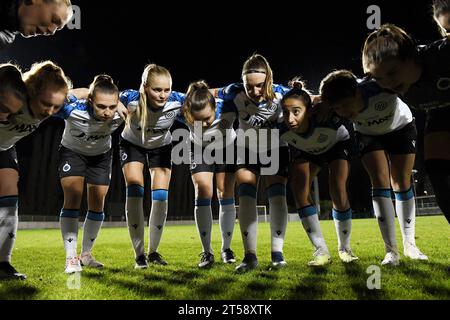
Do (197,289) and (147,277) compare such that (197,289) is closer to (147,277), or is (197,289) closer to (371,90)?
(147,277)

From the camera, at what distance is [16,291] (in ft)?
11.1

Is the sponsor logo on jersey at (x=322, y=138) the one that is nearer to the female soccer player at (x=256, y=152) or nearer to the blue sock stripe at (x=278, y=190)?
the female soccer player at (x=256, y=152)

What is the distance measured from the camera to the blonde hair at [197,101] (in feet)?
15.5

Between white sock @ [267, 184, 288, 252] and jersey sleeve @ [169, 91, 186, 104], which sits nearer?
white sock @ [267, 184, 288, 252]

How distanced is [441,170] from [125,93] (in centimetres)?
371

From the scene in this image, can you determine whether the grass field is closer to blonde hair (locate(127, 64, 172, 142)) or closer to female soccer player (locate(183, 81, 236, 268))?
female soccer player (locate(183, 81, 236, 268))

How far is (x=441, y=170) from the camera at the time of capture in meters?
3.29

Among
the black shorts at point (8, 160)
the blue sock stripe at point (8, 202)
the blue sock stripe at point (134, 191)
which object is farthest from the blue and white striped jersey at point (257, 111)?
the blue sock stripe at point (8, 202)

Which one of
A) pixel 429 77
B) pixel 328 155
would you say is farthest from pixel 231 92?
pixel 429 77

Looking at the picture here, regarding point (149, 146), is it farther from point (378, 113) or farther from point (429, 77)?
point (429, 77)

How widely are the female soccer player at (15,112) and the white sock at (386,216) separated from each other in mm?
3535

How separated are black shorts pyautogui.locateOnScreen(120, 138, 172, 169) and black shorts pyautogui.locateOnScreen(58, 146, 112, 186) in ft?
0.79

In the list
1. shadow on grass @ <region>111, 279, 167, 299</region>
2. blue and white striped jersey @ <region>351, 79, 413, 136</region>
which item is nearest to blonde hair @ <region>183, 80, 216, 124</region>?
blue and white striped jersey @ <region>351, 79, 413, 136</region>

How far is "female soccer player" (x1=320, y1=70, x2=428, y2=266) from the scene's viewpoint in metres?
4.26
